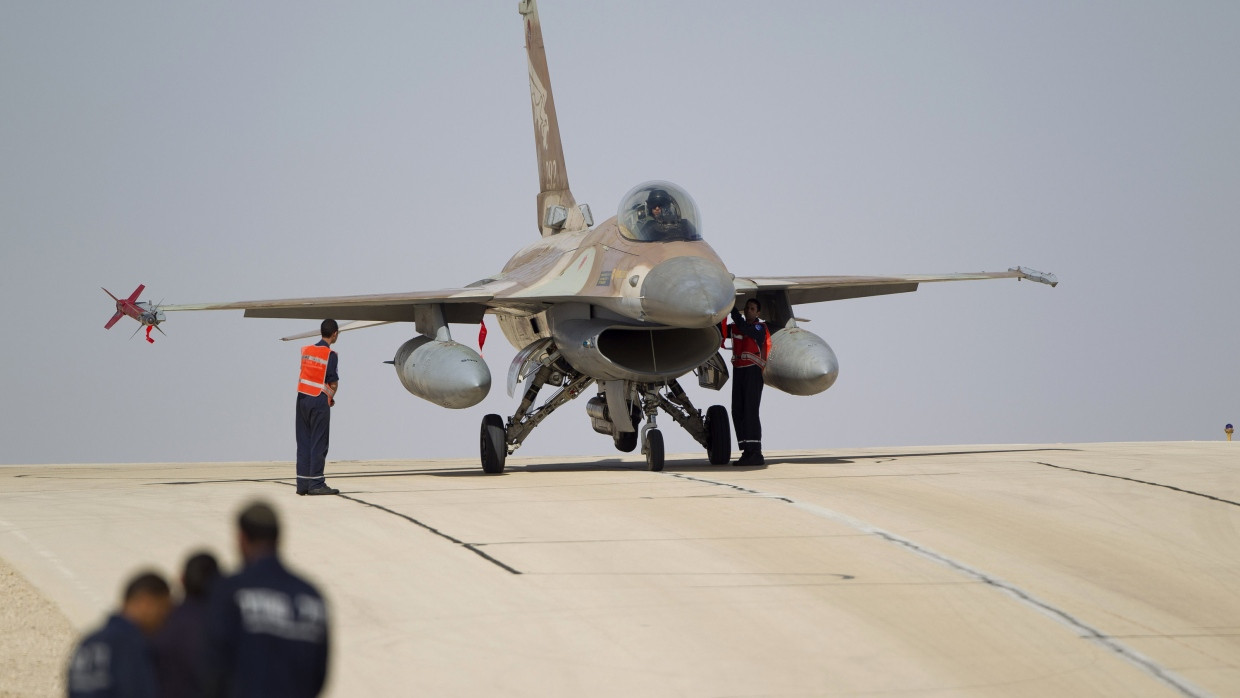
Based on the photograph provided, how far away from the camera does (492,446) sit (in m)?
16.9

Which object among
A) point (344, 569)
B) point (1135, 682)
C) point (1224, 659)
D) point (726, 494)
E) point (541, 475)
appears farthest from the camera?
point (541, 475)

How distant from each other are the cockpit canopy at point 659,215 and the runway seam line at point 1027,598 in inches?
158

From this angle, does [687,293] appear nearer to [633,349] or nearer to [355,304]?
[633,349]

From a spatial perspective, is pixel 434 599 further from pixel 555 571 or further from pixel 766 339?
pixel 766 339

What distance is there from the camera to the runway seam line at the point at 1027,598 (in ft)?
26.6

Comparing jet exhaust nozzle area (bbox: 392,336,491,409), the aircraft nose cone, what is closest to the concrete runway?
jet exhaust nozzle area (bbox: 392,336,491,409)

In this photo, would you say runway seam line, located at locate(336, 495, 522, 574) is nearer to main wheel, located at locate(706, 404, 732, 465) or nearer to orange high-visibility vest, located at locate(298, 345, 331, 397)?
orange high-visibility vest, located at locate(298, 345, 331, 397)

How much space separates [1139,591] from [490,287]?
1026 centimetres

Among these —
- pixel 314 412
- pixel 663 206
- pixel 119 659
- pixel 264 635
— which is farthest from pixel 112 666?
pixel 663 206

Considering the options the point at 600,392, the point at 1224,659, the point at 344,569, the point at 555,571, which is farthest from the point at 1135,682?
the point at 600,392

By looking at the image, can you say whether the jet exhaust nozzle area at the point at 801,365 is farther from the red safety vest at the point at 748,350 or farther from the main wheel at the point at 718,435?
the main wheel at the point at 718,435

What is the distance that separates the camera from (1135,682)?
7.99m

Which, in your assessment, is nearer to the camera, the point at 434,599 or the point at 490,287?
the point at 434,599

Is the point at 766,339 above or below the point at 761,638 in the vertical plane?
above
